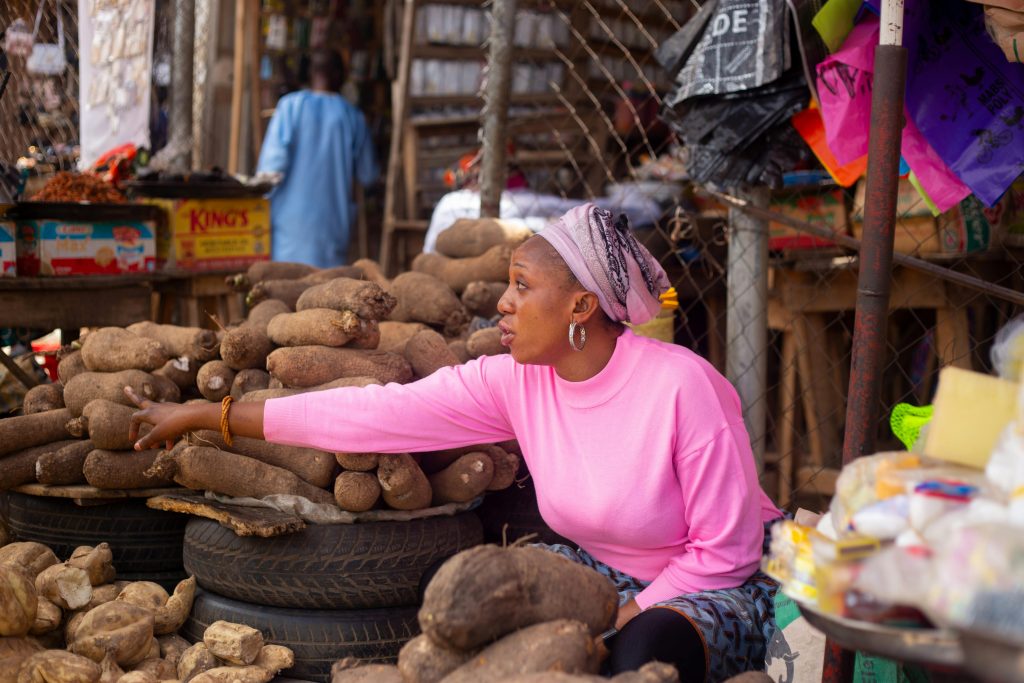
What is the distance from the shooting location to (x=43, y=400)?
152 inches

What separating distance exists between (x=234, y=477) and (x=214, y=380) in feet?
1.84

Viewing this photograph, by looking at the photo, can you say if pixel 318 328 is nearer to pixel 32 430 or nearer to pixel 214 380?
pixel 214 380

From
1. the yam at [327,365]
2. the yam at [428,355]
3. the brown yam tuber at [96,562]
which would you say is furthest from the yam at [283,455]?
the yam at [428,355]

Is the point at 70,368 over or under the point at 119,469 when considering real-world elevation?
over

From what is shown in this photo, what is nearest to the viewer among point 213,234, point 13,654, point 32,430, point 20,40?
point 13,654

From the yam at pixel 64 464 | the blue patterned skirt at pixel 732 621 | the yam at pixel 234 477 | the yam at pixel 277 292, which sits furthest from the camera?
the yam at pixel 277 292

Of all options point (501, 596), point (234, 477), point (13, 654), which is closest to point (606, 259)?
point (501, 596)

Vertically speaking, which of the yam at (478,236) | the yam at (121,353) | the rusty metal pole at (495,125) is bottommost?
the yam at (121,353)

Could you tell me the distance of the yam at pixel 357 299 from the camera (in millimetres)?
3754

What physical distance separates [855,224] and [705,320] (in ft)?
6.23

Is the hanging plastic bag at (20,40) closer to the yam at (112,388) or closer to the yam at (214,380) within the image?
the yam at (112,388)

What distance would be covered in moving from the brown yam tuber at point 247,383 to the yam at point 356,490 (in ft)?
2.26

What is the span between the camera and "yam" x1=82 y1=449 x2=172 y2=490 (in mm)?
3412

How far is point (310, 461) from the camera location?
327 centimetres
